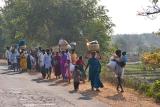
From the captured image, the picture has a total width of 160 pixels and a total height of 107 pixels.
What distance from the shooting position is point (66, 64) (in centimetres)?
2730

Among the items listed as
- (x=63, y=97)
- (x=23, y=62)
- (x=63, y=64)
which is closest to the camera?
(x=63, y=97)

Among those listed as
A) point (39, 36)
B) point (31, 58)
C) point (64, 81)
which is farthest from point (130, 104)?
point (39, 36)

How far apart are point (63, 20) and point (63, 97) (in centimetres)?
2864

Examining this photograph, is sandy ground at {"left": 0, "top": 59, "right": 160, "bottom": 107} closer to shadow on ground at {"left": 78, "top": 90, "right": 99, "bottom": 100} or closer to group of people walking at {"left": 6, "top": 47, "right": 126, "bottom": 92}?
shadow on ground at {"left": 78, "top": 90, "right": 99, "bottom": 100}

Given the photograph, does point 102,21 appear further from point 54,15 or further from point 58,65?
point 58,65

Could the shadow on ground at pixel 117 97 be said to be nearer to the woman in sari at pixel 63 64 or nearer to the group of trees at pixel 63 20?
the woman in sari at pixel 63 64

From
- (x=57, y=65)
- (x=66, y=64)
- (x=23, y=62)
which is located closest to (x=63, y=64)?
(x=66, y=64)

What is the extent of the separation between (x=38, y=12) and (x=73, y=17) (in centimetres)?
364

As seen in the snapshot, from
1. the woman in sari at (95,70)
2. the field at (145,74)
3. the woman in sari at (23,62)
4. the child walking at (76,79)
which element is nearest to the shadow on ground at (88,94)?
the woman in sari at (95,70)

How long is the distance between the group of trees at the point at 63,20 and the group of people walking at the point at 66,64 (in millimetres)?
10720

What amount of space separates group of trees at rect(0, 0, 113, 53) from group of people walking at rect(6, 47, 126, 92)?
10.7 meters

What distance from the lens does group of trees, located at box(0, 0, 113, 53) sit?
4769 centimetres

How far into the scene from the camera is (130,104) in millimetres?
18094

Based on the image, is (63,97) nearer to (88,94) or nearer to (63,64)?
(88,94)
